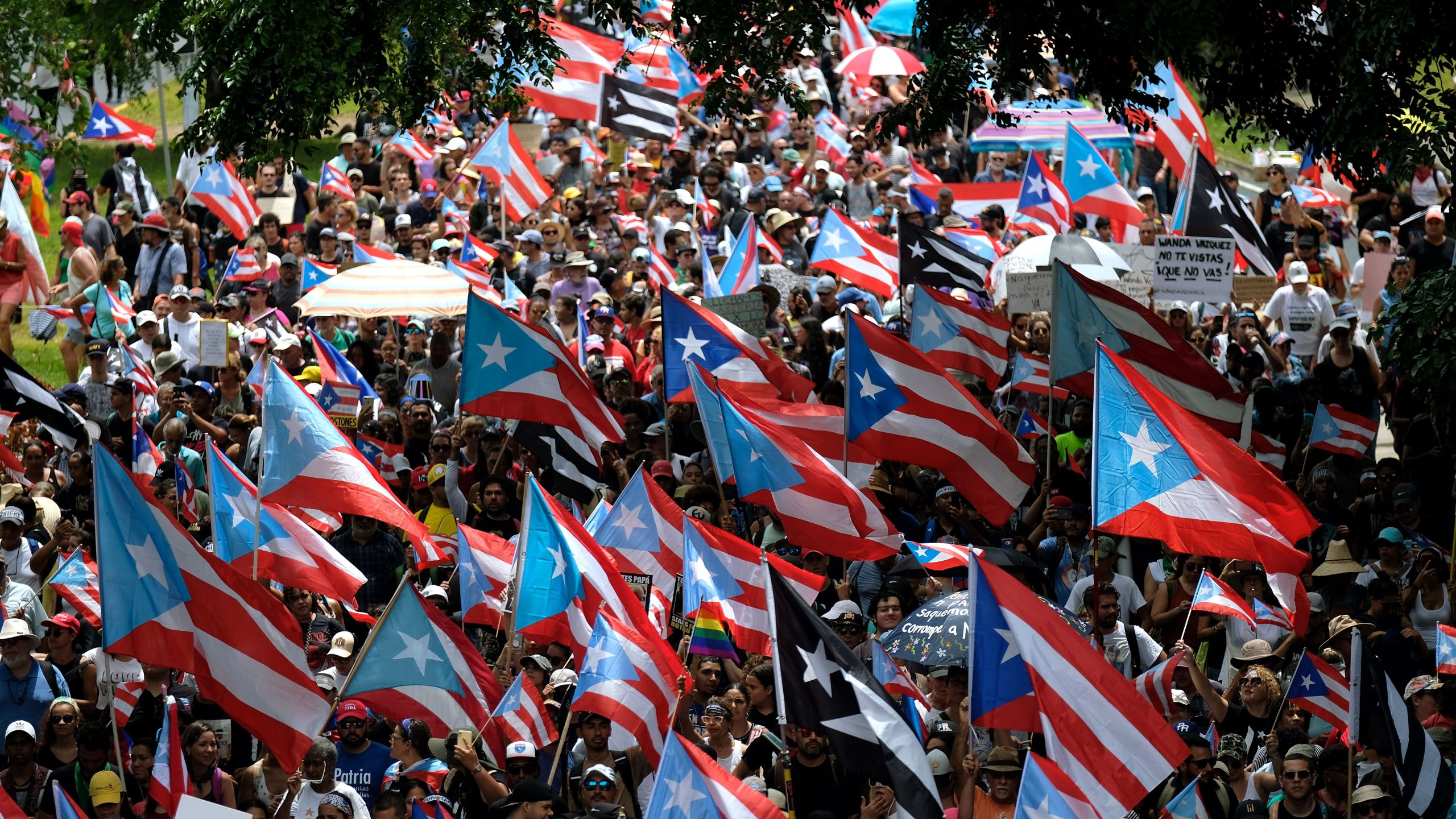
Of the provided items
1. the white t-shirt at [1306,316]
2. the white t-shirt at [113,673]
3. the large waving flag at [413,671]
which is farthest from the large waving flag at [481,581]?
the white t-shirt at [1306,316]

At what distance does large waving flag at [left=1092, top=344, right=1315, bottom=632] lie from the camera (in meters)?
12.9

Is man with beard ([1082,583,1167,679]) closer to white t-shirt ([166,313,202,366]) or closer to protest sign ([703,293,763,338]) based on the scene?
protest sign ([703,293,763,338])

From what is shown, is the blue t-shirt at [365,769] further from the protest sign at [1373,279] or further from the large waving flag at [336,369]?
the protest sign at [1373,279]

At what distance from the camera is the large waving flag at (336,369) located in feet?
64.0

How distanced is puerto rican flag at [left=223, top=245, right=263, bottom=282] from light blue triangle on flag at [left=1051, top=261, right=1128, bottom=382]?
9956mm

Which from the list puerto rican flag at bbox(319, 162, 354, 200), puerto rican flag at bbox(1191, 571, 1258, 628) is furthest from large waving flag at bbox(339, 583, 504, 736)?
puerto rican flag at bbox(319, 162, 354, 200)

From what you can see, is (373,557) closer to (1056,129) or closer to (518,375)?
(518,375)

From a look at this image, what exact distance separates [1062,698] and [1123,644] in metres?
2.99

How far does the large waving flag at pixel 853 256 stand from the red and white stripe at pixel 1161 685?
9.15 metres

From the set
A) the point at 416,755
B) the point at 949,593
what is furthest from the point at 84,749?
the point at 949,593

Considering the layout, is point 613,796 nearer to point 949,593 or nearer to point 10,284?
point 949,593

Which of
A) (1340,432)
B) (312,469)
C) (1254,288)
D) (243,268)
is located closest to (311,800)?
(312,469)

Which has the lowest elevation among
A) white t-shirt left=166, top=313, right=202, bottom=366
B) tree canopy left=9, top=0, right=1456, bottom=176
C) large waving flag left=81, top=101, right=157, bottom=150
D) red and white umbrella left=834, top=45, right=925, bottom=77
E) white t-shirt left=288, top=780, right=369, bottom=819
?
large waving flag left=81, top=101, right=157, bottom=150

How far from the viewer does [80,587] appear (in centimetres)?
1509
